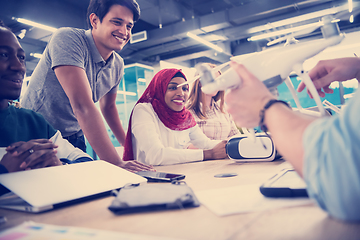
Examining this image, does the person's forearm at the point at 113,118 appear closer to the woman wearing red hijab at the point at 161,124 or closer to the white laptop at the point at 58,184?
the woman wearing red hijab at the point at 161,124

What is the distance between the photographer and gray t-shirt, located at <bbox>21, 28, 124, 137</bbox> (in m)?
1.38

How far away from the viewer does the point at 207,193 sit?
2.02ft

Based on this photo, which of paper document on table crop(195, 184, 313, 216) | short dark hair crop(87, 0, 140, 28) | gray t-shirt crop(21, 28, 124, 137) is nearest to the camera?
paper document on table crop(195, 184, 313, 216)

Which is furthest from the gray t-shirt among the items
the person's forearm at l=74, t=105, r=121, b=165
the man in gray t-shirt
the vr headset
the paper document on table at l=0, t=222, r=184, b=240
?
the paper document on table at l=0, t=222, r=184, b=240

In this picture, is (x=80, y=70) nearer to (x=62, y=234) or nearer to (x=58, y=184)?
(x=58, y=184)

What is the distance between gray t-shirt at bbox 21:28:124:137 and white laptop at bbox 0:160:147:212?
782 mm

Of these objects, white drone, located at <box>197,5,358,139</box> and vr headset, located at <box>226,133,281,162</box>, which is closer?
white drone, located at <box>197,5,358,139</box>

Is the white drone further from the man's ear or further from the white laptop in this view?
the man's ear

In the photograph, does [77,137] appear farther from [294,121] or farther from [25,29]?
[25,29]

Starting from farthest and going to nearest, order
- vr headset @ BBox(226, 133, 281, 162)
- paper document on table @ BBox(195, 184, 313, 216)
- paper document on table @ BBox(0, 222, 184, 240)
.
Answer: vr headset @ BBox(226, 133, 281, 162)
paper document on table @ BBox(195, 184, 313, 216)
paper document on table @ BBox(0, 222, 184, 240)

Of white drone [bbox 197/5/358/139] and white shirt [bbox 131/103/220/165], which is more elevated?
white drone [bbox 197/5/358/139]

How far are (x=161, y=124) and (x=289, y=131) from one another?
1522mm

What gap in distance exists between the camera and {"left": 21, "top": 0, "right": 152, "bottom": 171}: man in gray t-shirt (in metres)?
1.26

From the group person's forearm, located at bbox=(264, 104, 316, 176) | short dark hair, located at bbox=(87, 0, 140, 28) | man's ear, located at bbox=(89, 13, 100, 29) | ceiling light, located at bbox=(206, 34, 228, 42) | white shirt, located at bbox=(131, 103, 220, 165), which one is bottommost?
white shirt, located at bbox=(131, 103, 220, 165)
